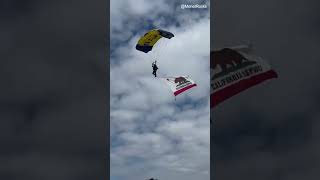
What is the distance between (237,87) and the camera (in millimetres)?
37281

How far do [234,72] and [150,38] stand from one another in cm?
869

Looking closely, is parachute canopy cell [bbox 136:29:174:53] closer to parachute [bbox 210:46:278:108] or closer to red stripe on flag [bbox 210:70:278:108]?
parachute [bbox 210:46:278:108]

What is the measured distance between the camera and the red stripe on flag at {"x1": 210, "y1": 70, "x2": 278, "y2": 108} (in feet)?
116

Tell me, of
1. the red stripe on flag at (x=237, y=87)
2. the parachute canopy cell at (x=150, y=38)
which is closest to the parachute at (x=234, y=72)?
the red stripe on flag at (x=237, y=87)

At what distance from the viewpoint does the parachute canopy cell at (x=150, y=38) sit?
39469 millimetres

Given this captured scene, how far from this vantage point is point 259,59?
121ft

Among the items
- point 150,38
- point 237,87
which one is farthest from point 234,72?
point 150,38

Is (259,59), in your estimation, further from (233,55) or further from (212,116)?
(212,116)

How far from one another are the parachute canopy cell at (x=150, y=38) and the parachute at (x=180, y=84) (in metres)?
3.73

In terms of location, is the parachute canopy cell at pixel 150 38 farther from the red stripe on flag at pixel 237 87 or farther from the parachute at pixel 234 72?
the red stripe on flag at pixel 237 87

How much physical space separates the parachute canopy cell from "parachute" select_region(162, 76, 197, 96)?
3727mm

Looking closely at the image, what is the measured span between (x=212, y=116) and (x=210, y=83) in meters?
4.17

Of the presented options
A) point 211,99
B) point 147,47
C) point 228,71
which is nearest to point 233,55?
point 228,71

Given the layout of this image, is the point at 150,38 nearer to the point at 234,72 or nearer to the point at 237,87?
the point at 234,72
